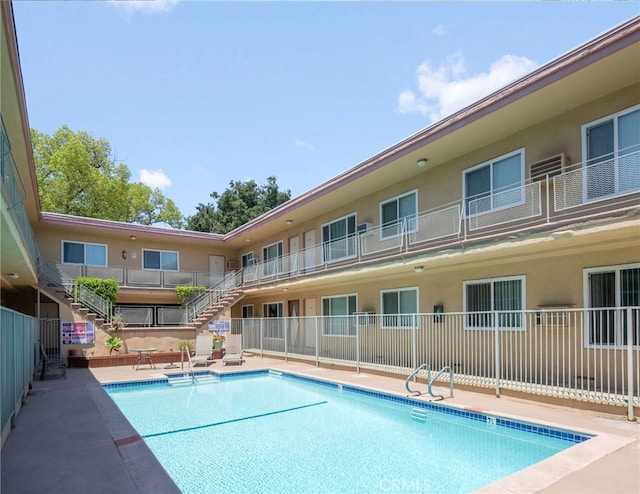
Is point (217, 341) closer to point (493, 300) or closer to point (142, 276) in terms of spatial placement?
point (142, 276)

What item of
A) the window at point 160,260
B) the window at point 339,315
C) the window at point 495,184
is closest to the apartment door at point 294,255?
the window at point 339,315

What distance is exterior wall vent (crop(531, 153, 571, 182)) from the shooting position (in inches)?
393

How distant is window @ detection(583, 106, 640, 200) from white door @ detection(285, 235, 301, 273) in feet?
39.3

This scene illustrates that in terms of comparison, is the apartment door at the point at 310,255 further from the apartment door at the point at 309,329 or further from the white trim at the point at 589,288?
the white trim at the point at 589,288

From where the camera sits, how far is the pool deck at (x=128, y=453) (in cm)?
495

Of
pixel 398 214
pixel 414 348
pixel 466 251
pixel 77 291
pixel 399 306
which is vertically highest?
pixel 398 214

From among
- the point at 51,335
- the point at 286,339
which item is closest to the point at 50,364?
the point at 51,335

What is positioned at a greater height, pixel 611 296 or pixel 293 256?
pixel 293 256

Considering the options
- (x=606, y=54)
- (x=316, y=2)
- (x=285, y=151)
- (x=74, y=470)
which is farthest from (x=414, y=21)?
(x=285, y=151)


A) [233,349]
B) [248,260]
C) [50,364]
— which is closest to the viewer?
[50,364]

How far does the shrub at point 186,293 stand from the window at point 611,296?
1856cm

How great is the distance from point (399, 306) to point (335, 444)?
7.79m

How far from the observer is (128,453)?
6.19 meters
